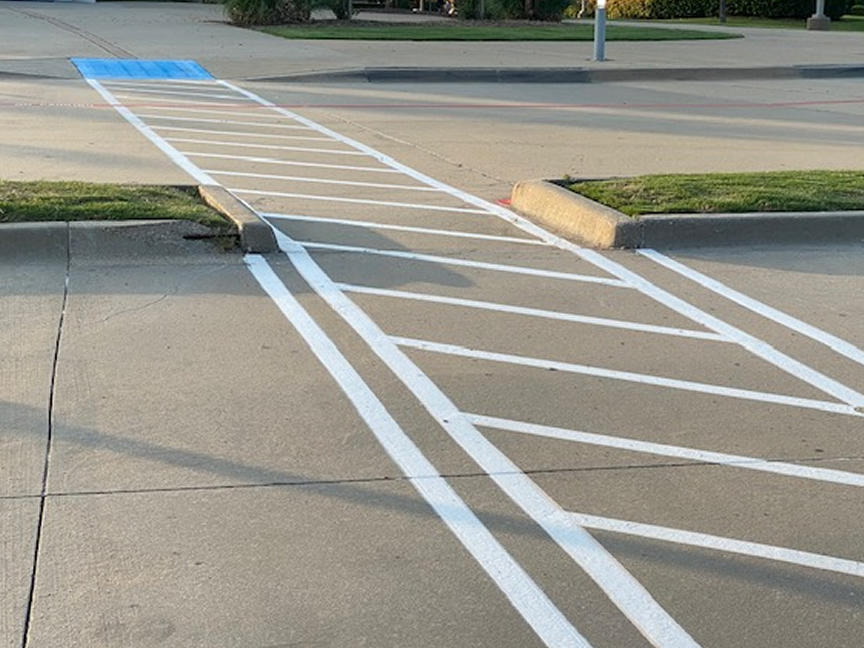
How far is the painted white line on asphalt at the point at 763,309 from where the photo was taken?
22.8 ft

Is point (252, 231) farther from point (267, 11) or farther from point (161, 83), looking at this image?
point (267, 11)

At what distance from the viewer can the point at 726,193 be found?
33.0 ft

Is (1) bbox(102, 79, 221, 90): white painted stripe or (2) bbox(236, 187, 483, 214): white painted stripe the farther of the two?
(1) bbox(102, 79, 221, 90): white painted stripe

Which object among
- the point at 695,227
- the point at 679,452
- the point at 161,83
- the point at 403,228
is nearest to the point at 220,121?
the point at 161,83

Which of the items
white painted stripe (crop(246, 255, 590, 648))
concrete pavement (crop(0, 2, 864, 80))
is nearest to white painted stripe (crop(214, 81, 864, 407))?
white painted stripe (crop(246, 255, 590, 648))

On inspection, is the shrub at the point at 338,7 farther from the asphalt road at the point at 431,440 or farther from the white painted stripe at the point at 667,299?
the asphalt road at the point at 431,440

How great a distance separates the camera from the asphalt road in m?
4.09

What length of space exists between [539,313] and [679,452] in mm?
2156

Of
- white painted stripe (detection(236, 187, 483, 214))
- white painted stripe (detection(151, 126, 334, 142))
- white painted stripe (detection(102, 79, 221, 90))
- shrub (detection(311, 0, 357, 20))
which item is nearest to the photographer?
white painted stripe (detection(236, 187, 483, 214))

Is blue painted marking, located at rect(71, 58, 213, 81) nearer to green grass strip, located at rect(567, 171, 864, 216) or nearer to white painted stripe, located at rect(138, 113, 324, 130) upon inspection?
white painted stripe, located at rect(138, 113, 324, 130)

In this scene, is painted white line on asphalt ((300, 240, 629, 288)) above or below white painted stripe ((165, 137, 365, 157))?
below

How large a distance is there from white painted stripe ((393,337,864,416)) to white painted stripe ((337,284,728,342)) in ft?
2.61

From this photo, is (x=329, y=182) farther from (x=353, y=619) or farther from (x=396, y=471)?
(x=353, y=619)

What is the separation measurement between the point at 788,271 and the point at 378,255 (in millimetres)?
2747
